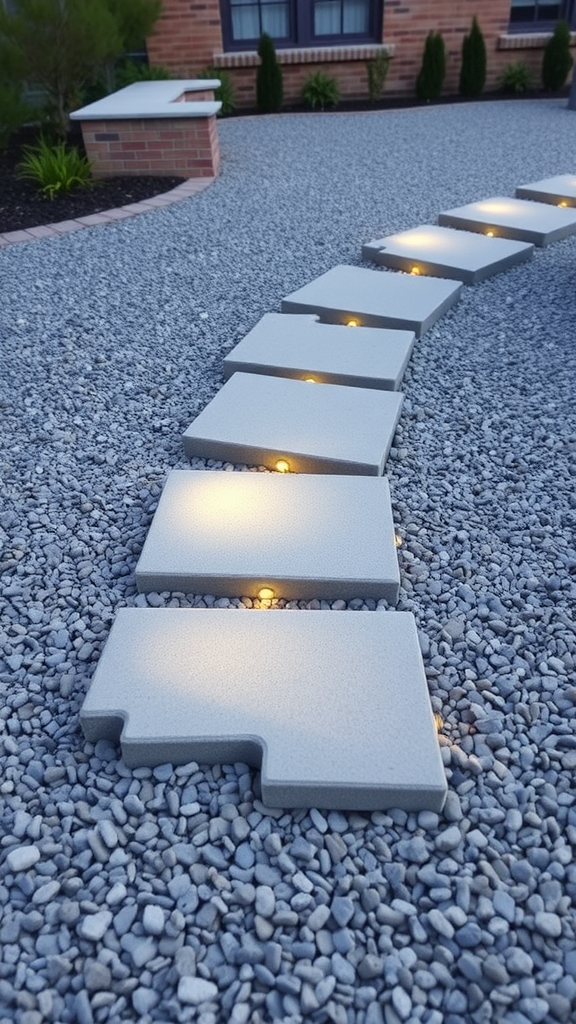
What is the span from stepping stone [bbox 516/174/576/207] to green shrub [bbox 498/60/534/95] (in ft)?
15.1

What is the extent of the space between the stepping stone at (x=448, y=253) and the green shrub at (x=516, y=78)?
20.0ft

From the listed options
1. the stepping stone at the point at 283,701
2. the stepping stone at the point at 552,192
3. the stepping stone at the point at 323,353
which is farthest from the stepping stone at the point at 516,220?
the stepping stone at the point at 283,701

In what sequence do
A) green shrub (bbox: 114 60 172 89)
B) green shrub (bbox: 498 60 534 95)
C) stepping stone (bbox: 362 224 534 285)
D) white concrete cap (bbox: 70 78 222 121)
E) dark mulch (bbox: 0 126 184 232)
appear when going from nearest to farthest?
stepping stone (bbox: 362 224 534 285), dark mulch (bbox: 0 126 184 232), white concrete cap (bbox: 70 78 222 121), green shrub (bbox: 114 60 172 89), green shrub (bbox: 498 60 534 95)

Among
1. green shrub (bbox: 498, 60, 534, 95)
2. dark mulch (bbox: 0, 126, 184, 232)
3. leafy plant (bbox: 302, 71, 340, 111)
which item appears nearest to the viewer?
dark mulch (bbox: 0, 126, 184, 232)

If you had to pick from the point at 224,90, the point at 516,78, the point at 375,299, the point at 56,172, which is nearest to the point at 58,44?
the point at 56,172

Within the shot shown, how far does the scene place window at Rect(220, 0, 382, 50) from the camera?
8.94 m

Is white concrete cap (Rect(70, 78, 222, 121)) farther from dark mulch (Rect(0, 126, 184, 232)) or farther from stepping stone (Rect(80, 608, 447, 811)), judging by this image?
stepping stone (Rect(80, 608, 447, 811))

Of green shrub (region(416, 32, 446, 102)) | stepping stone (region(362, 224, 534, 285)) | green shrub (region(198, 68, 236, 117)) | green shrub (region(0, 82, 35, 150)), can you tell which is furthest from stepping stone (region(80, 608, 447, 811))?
green shrub (region(416, 32, 446, 102))

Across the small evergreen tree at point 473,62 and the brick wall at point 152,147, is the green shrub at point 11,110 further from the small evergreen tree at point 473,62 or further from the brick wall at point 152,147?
the small evergreen tree at point 473,62

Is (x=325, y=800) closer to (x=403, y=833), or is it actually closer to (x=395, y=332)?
(x=403, y=833)

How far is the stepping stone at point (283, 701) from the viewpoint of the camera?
4.81ft

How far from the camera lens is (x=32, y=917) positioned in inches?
51.7

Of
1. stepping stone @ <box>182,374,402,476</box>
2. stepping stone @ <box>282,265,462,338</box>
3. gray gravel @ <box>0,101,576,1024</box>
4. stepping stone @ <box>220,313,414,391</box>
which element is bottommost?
gray gravel @ <box>0,101,576,1024</box>

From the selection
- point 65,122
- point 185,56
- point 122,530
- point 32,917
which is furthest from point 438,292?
point 185,56
